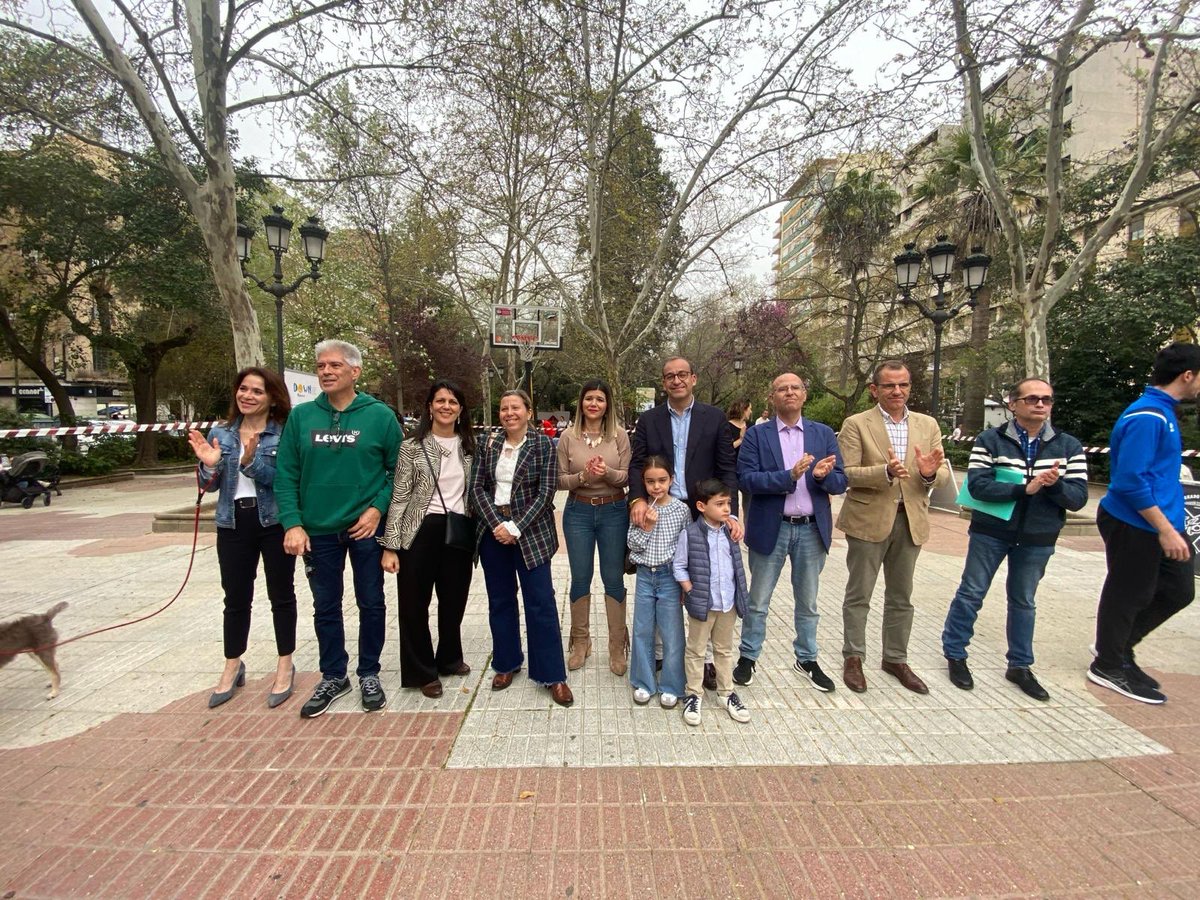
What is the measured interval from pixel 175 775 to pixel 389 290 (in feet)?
52.9

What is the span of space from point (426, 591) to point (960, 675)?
134 inches

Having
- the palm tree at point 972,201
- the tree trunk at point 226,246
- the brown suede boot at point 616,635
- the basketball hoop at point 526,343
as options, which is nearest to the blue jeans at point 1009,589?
the brown suede boot at point 616,635

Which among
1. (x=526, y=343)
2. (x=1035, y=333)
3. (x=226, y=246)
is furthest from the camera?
(x=526, y=343)

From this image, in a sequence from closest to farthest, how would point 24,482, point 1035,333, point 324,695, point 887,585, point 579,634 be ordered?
point 324,695 → point 887,585 → point 579,634 → point 1035,333 → point 24,482

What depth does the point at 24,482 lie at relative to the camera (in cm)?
1106

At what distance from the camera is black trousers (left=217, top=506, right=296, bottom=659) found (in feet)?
10.2

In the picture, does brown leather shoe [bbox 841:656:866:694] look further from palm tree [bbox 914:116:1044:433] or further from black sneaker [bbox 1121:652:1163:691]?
palm tree [bbox 914:116:1044:433]

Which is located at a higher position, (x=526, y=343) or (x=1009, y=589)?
(x=526, y=343)

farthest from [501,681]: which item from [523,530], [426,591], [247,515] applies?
[247,515]

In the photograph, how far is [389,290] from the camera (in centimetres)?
1662

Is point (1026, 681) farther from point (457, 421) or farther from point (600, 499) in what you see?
point (457, 421)

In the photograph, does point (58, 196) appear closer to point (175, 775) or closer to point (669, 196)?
point (669, 196)

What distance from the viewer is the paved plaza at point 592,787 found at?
1999mm

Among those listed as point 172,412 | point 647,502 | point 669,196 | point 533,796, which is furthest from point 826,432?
point 172,412
